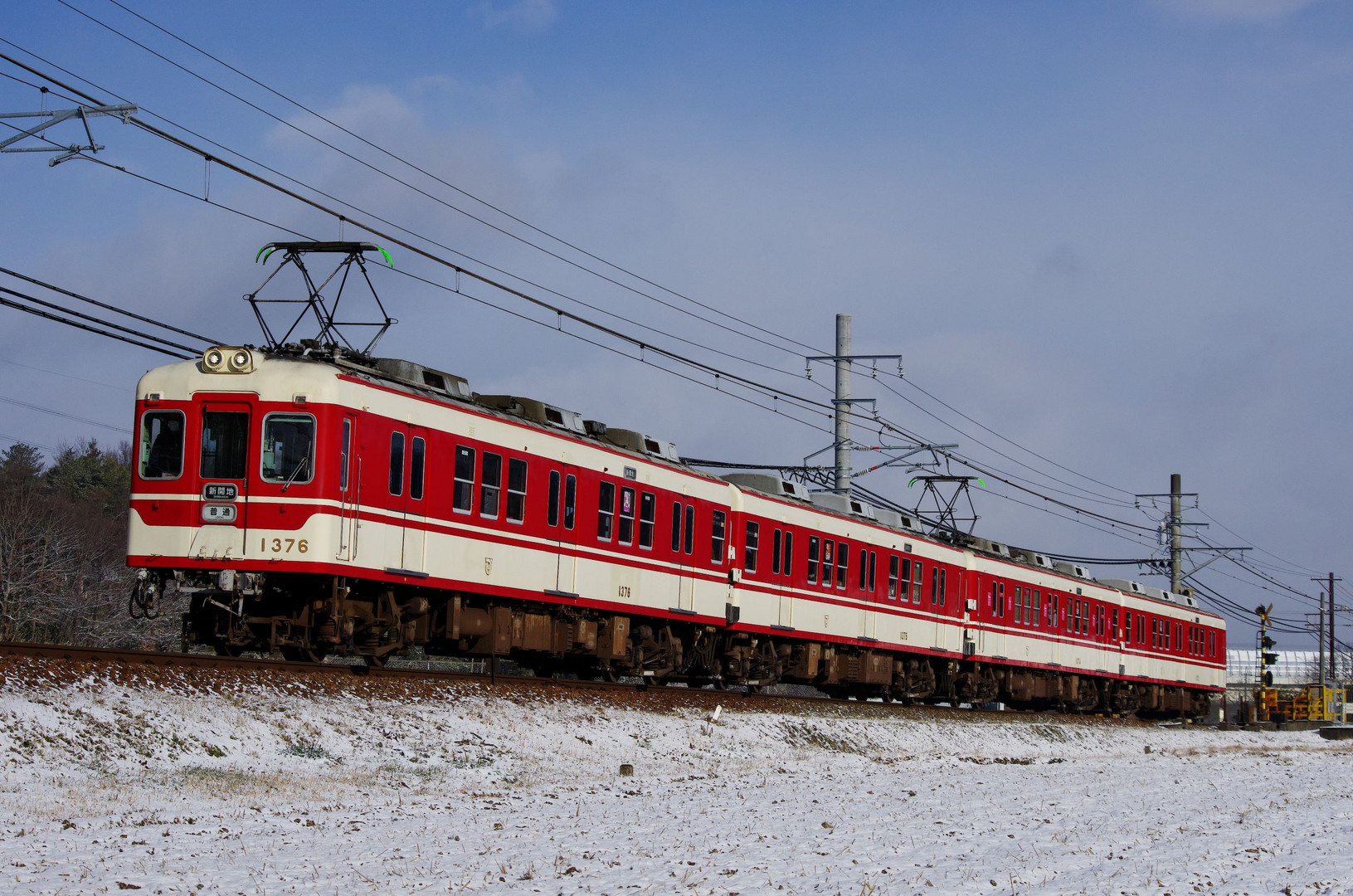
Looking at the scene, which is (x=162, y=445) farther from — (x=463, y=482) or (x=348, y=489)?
(x=463, y=482)

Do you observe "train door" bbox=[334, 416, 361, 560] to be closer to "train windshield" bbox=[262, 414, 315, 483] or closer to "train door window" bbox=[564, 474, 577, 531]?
"train windshield" bbox=[262, 414, 315, 483]

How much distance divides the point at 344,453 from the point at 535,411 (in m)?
4.98

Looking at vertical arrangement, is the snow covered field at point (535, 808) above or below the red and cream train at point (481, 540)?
below

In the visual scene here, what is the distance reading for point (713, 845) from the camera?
11844mm

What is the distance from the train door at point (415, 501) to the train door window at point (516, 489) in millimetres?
1905

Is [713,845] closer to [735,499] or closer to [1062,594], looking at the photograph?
[735,499]

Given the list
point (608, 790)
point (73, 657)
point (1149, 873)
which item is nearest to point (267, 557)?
point (73, 657)

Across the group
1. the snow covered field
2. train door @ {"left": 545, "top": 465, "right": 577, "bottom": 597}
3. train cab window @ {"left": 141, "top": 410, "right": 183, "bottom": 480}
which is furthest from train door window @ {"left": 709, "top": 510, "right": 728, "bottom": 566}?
train cab window @ {"left": 141, "top": 410, "right": 183, "bottom": 480}

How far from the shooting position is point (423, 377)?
20.0m

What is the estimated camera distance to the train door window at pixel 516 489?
20859 mm

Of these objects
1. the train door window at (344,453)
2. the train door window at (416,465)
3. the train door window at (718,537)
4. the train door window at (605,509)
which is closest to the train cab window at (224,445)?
the train door window at (344,453)

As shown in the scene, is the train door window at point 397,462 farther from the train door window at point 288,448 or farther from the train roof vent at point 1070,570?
the train roof vent at point 1070,570

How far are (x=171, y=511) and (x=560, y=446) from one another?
598 cm

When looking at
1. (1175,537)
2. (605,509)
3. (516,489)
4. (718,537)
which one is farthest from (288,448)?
(1175,537)
